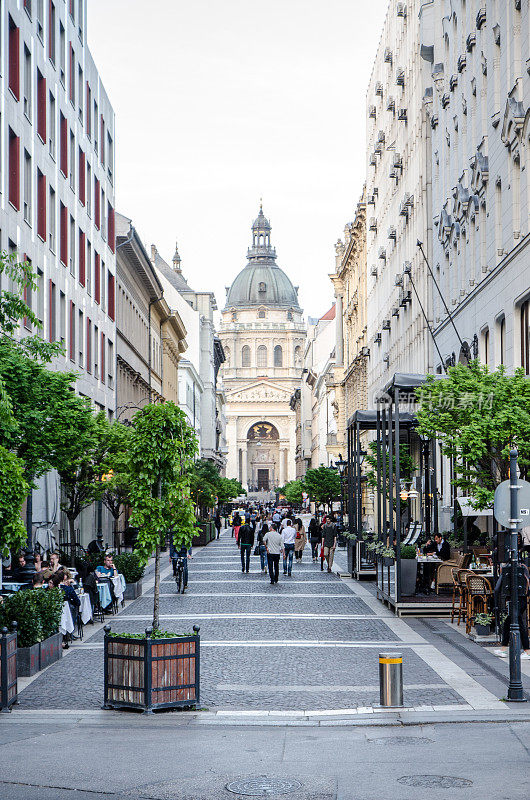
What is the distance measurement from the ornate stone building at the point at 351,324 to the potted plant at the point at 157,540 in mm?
51590

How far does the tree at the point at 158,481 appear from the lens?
13.5 m

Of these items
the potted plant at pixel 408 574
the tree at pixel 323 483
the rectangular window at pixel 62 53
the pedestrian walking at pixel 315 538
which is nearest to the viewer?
the potted plant at pixel 408 574

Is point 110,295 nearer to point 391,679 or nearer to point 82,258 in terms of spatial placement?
point 82,258

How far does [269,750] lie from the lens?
10.5 meters

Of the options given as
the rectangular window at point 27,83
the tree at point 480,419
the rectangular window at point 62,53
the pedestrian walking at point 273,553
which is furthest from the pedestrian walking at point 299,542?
the tree at point 480,419

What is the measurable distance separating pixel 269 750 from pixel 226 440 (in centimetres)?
18227

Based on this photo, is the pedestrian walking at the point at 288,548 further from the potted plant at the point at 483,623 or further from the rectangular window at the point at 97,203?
the potted plant at the point at 483,623

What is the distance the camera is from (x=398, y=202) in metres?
51.3

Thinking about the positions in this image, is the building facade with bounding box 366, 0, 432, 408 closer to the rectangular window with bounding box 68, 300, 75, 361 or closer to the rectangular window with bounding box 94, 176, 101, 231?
the rectangular window with bounding box 68, 300, 75, 361

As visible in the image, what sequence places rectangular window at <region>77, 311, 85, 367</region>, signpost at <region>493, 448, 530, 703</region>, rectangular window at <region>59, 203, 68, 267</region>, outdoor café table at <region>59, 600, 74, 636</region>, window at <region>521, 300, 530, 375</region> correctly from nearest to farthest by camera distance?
signpost at <region>493, 448, 530, 703</region>, outdoor café table at <region>59, 600, 74, 636</region>, window at <region>521, 300, 530, 375</region>, rectangular window at <region>59, 203, 68, 267</region>, rectangular window at <region>77, 311, 85, 367</region>

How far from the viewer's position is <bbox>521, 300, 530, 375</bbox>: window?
2594cm

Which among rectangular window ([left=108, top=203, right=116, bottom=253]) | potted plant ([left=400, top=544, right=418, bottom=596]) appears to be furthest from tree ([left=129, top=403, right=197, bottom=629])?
rectangular window ([left=108, top=203, right=116, bottom=253])

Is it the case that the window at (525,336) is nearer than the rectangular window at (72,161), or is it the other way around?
the window at (525,336)

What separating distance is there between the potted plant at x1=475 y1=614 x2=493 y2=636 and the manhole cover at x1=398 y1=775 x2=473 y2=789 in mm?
9058
